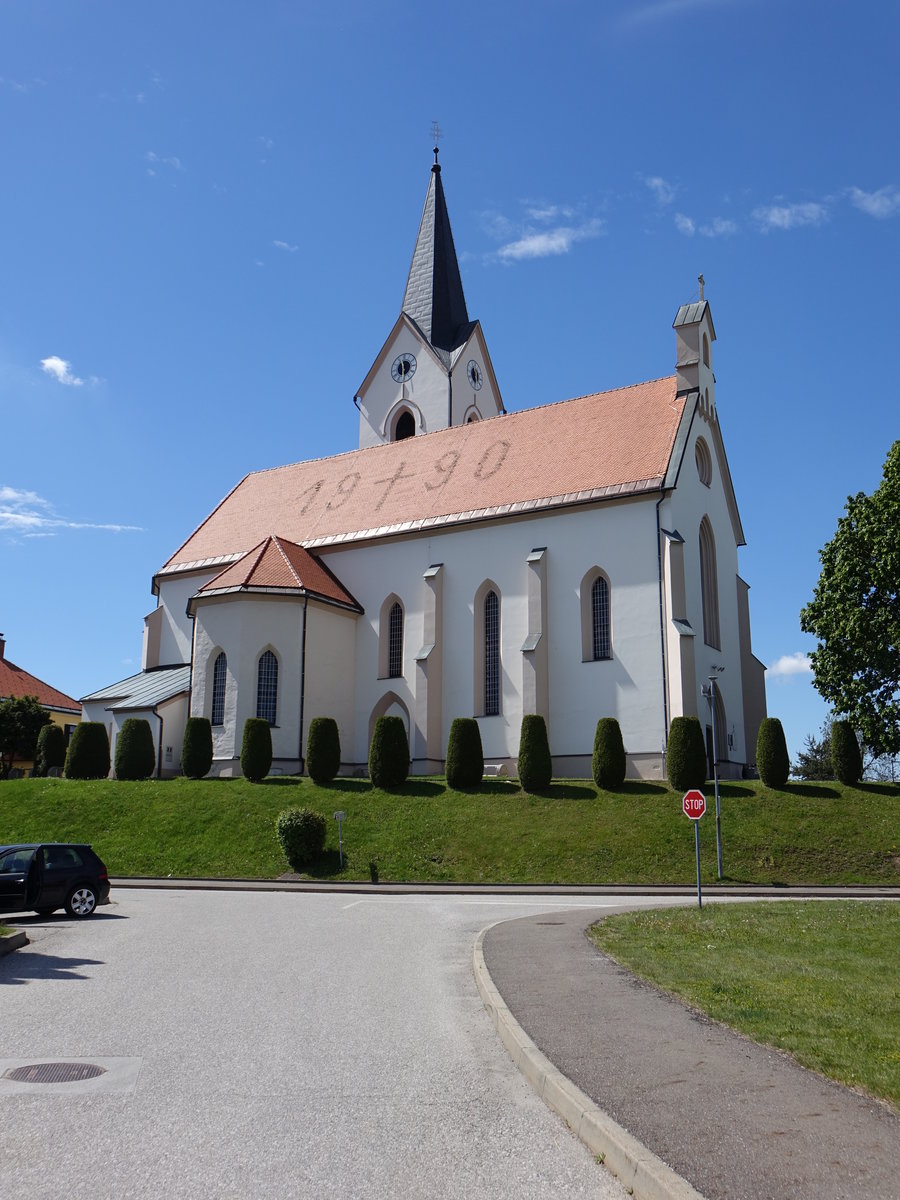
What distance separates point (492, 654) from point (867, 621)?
13358 mm

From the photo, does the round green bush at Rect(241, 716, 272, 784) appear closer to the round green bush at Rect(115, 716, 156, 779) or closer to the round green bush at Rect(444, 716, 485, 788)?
the round green bush at Rect(115, 716, 156, 779)

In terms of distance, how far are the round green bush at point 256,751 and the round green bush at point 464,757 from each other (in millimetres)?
6896

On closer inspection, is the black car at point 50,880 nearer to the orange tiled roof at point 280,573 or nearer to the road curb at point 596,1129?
the road curb at point 596,1129

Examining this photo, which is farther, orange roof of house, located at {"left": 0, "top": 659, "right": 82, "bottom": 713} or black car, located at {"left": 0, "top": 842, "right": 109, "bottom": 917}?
orange roof of house, located at {"left": 0, "top": 659, "right": 82, "bottom": 713}

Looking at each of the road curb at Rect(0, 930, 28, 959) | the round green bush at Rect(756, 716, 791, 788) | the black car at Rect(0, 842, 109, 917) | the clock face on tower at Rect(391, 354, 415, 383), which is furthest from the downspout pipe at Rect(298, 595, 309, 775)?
the road curb at Rect(0, 930, 28, 959)

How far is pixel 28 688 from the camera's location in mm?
68812

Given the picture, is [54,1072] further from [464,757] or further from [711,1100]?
[464,757]

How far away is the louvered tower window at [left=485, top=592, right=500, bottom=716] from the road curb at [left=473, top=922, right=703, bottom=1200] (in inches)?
1208

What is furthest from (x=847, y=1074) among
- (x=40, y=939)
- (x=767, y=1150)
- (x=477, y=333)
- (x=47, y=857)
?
(x=477, y=333)

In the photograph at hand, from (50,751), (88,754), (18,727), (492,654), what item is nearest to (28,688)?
(18,727)

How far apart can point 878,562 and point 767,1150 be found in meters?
33.6

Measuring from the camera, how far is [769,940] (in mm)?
14695

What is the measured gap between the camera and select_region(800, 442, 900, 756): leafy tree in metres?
36.0

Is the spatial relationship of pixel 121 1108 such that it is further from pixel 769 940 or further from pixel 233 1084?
pixel 769 940
